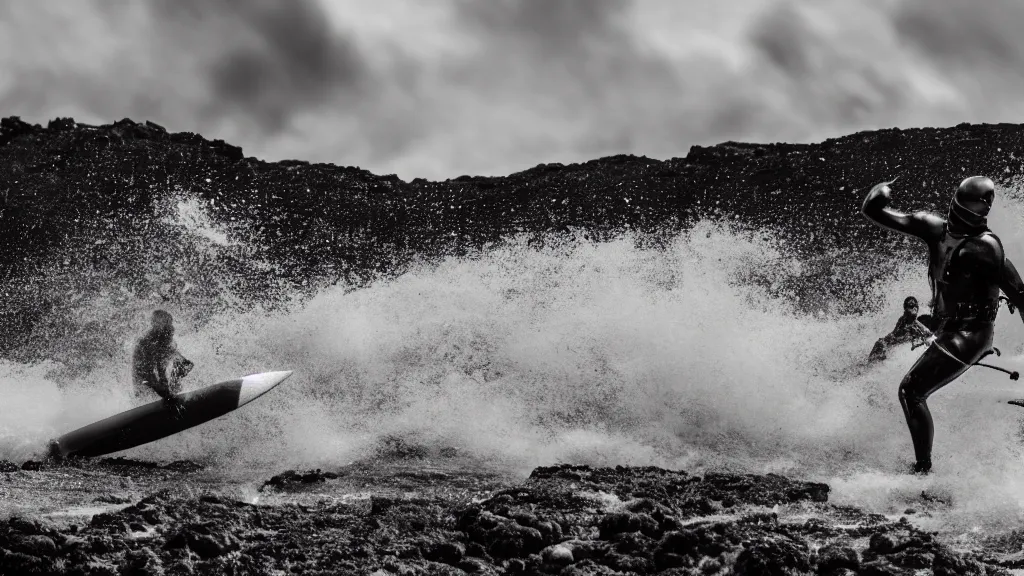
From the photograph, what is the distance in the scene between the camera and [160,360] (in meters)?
15.5

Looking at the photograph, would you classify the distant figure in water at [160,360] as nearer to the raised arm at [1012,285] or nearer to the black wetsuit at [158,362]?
the black wetsuit at [158,362]

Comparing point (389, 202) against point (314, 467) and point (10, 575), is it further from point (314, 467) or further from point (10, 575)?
point (10, 575)

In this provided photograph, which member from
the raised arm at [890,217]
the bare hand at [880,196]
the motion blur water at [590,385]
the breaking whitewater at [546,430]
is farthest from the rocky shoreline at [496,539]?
the bare hand at [880,196]

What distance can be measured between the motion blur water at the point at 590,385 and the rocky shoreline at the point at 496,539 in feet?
5.20

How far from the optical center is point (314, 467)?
13.9 metres

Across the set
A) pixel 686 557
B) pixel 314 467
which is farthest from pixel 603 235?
pixel 686 557

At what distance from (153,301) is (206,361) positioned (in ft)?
19.7

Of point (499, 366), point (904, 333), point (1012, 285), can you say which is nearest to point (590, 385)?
point (499, 366)

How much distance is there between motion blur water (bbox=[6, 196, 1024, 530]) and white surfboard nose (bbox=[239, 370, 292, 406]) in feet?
1.73

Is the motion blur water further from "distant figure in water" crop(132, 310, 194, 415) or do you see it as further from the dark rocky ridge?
the dark rocky ridge

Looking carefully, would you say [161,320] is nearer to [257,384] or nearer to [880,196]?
[257,384]

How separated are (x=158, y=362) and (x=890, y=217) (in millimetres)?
9846

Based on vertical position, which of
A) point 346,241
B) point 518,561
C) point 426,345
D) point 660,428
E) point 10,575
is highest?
point 346,241

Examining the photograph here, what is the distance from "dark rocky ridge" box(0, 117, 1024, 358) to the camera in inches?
982
